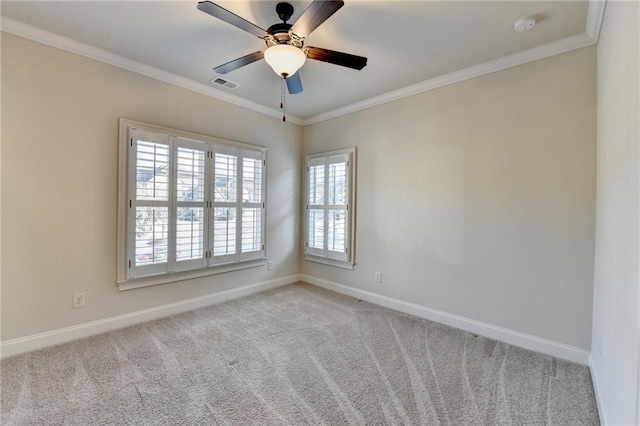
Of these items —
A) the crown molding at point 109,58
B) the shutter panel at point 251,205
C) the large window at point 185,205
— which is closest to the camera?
the crown molding at point 109,58

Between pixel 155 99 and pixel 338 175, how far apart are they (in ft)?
7.78

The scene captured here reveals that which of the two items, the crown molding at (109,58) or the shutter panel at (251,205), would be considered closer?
the crown molding at (109,58)

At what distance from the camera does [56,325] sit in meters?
2.52

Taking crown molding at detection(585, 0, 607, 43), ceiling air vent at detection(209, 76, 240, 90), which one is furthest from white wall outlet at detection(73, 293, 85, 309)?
crown molding at detection(585, 0, 607, 43)

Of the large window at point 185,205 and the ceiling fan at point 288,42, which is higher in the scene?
the ceiling fan at point 288,42

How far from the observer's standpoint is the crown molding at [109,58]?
230 centimetres

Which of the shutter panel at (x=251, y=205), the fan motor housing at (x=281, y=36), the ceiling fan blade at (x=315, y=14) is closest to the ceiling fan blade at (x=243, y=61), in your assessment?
the fan motor housing at (x=281, y=36)

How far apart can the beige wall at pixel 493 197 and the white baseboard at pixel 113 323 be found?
1826 mm

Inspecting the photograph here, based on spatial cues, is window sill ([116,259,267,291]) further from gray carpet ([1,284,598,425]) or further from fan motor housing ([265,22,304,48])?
fan motor housing ([265,22,304,48])

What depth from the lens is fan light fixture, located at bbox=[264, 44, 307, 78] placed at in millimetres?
1945

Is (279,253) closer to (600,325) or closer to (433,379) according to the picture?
(433,379)

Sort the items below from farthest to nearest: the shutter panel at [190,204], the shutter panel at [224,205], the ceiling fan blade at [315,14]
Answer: the shutter panel at [224,205] < the shutter panel at [190,204] < the ceiling fan blade at [315,14]

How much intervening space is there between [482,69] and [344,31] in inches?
58.4

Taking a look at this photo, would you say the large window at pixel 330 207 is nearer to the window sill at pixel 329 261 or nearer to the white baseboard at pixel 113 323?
A: the window sill at pixel 329 261
